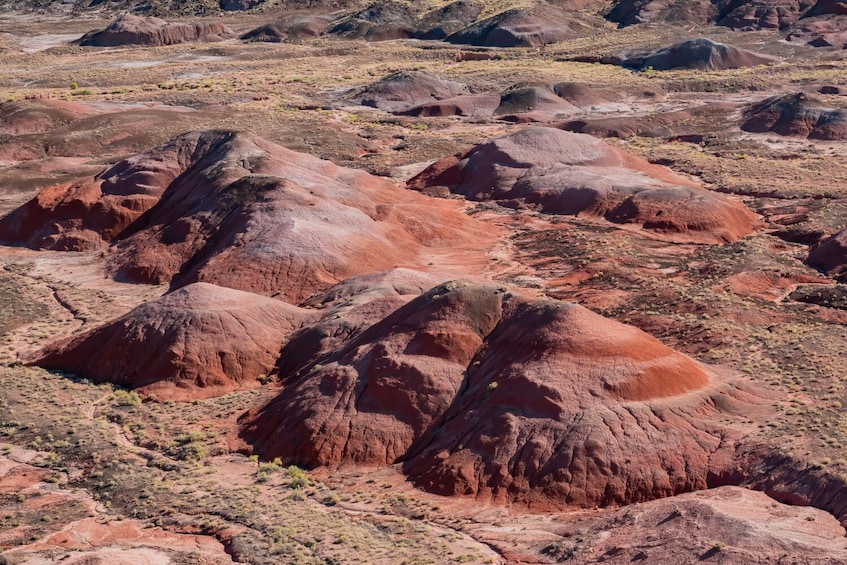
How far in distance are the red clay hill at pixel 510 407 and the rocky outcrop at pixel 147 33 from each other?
99424 millimetres

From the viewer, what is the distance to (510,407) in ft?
75.0

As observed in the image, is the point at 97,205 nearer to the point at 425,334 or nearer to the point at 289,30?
the point at 425,334

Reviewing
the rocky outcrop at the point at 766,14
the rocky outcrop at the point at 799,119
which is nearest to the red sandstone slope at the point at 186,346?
the rocky outcrop at the point at 799,119

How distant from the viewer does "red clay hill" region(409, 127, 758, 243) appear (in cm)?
4428

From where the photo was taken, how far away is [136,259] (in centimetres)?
3972

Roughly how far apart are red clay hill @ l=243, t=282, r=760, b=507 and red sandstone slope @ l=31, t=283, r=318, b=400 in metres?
2.72

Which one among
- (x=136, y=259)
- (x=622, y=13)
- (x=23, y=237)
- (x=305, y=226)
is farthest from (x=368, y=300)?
(x=622, y=13)

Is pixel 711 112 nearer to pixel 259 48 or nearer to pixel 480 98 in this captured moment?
pixel 480 98

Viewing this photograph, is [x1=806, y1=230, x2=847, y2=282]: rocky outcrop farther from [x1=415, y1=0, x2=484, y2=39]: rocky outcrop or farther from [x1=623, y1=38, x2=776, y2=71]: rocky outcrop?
[x1=415, y1=0, x2=484, y2=39]: rocky outcrop

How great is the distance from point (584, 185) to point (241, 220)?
17756 millimetres

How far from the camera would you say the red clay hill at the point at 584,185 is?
1743 inches

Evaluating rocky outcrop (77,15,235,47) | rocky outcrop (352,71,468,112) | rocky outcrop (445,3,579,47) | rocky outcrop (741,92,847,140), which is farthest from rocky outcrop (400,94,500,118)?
rocky outcrop (77,15,235,47)

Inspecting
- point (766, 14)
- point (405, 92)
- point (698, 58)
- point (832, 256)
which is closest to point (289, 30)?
point (405, 92)

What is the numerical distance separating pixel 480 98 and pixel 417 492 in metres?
58.6
